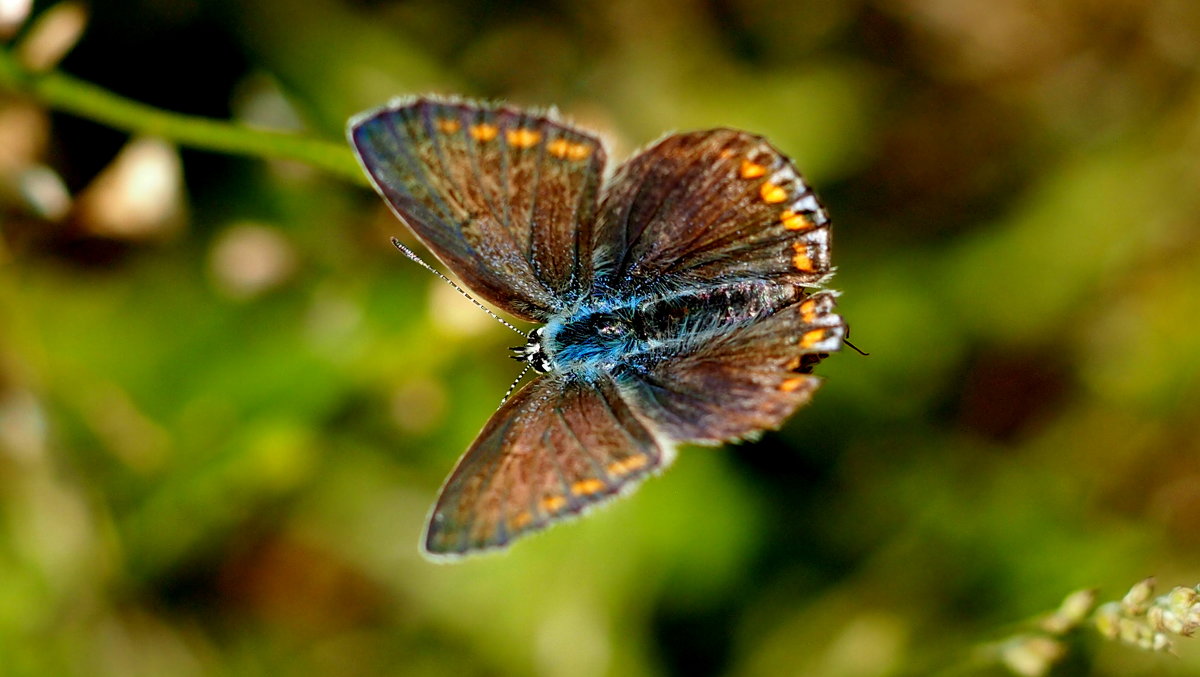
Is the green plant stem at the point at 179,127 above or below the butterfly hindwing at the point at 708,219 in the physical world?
above

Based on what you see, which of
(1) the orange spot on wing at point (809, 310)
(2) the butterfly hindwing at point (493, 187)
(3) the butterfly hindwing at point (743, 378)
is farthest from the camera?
(2) the butterfly hindwing at point (493, 187)

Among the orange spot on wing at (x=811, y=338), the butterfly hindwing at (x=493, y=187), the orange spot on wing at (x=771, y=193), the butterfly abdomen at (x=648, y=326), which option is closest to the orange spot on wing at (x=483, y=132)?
the butterfly hindwing at (x=493, y=187)

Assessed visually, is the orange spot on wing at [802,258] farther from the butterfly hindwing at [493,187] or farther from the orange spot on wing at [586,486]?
the orange spot on wing at [586,486]

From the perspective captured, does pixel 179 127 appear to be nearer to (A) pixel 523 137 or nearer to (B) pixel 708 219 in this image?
(A) pixel 523 137

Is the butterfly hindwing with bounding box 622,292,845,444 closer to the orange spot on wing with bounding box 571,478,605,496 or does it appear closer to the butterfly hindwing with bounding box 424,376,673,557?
the butterfly hindwing with bounding box 424,376,673,557

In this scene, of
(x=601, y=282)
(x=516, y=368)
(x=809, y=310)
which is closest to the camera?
(x=809, y=310)

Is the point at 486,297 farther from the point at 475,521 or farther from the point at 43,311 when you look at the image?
the point at 43,311

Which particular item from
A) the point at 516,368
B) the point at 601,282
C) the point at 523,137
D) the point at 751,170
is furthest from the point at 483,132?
the point at 516,368

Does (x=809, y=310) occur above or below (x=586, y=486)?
above
